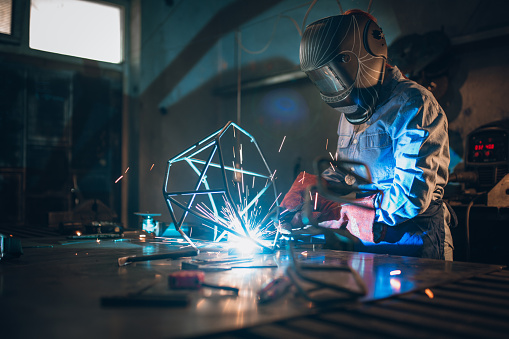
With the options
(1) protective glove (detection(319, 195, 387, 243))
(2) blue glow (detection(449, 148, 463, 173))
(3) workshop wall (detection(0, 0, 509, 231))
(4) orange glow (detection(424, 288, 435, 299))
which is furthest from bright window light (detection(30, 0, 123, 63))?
(4) orange glow (detection(424, 288, 435, 299))

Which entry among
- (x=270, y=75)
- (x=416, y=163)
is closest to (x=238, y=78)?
(x=270, y=75)

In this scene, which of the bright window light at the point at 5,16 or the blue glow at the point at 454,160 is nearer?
the blue glow at the point at 454,160

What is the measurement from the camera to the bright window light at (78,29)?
5.80 meters

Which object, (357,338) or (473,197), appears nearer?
(357,338)

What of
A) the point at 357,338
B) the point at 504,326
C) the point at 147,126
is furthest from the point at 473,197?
the point at 147,126

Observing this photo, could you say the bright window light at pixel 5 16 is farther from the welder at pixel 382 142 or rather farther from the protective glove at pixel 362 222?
the protective glove at pixel 362 222

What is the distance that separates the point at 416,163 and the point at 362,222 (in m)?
0.33

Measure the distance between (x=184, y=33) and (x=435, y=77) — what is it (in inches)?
153

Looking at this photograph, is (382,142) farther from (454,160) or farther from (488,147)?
(454,160)

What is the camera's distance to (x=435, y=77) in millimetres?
3525

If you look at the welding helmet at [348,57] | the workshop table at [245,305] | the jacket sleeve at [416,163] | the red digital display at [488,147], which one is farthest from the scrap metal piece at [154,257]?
the red digital display at [488,147]

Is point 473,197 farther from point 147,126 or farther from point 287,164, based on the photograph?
point 147,126

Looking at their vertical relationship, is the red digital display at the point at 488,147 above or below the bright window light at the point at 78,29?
below

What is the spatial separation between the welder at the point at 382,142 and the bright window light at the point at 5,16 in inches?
200
